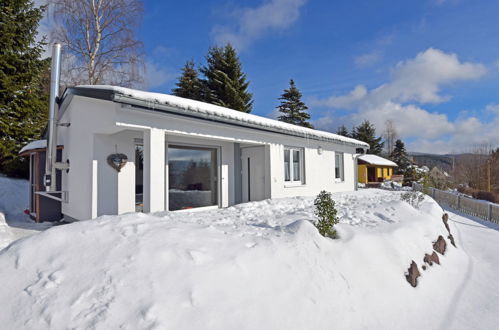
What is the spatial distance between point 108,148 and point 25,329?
5.02 meters

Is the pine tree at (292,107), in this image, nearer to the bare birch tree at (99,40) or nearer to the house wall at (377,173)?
the house wall at (377,173)

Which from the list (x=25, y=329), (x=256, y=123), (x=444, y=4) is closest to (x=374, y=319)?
(x=25, y=329)

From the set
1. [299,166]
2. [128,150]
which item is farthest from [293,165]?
[128,150]

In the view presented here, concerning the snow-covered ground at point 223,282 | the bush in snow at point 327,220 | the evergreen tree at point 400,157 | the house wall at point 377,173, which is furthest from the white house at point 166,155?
the evergreen tree at point 400,157

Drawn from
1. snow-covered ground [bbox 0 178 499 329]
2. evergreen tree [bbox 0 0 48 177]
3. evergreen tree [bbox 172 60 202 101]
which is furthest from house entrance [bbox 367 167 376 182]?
evergreen tree [bbox 0 0 48 177]

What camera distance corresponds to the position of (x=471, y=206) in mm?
12289

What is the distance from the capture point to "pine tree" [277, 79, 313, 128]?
28906 millimetres

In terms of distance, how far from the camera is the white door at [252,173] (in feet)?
30.1

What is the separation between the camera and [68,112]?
8109 mm

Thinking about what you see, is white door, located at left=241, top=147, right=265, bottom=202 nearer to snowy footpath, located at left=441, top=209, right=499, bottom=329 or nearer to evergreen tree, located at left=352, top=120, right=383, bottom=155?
snowy footpath, located at left=441, top=209, right=499, bottom=329

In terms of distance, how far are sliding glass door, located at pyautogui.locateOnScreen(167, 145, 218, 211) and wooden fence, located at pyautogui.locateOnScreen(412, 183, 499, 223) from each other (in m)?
9.58

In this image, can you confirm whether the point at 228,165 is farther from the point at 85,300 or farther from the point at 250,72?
the point at 250,72

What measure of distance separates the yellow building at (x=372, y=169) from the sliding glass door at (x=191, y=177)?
20.4m

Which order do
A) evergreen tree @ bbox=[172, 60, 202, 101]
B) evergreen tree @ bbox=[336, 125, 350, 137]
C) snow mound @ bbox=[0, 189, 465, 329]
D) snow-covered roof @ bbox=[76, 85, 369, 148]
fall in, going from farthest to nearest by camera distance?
evergreen tree @ bbox=[336, 125, 350, 137] → evergreen tree @ bbox=[172, 60, 202, 101] → snow-covered roof @ bbox=[76, 85, 369, 148] → snow mound @ bbox=[0, 189, 465, 329]
